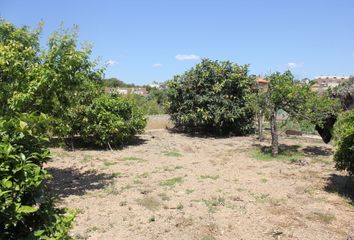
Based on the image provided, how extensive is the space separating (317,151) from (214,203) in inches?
228

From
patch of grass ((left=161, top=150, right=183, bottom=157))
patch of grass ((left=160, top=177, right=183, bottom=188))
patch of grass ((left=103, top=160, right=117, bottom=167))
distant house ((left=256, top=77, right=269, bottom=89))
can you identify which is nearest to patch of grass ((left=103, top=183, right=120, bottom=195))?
patch of grass ((left=160, top=177, right=183, bottom=188))

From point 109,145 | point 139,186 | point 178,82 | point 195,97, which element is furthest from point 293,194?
point 178,82

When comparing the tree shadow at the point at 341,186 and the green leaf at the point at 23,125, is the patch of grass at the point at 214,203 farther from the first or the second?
the green leaf at the point at 23,125

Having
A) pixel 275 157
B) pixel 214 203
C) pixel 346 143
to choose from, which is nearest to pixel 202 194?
pixel 214 203

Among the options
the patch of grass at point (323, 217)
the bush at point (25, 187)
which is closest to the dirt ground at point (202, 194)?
the patch of grass at point (323, 217)

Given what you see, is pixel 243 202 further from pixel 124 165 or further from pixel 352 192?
pixel 124 165

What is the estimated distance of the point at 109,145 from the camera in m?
10.9

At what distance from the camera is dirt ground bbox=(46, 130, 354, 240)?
5.09 meters

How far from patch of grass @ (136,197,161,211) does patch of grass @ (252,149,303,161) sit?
4183mm

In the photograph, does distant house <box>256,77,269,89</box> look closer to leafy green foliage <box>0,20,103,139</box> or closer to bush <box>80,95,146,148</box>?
bush <box>80,95,146,148</box>

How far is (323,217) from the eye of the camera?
18.2 feet

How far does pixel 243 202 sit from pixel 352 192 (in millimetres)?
2175

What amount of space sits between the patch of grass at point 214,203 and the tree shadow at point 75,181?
2148 millimetres

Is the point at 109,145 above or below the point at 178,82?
below
